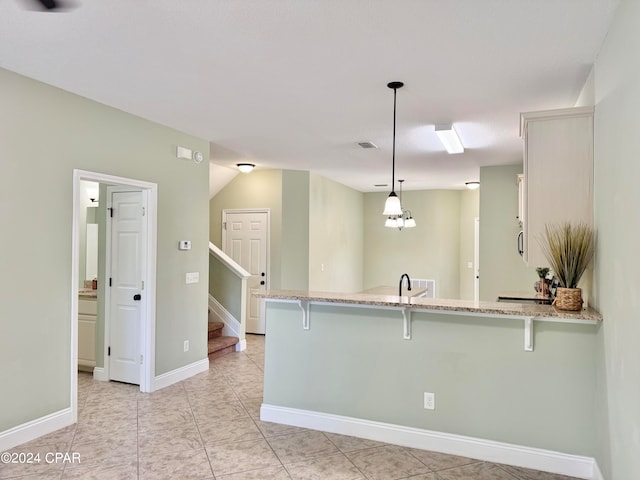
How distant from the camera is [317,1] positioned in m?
2.14

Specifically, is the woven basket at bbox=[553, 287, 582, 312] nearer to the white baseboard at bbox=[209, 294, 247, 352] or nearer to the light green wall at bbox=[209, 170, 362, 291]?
the white baseboard at bbox=[209, 294, 247, 352]

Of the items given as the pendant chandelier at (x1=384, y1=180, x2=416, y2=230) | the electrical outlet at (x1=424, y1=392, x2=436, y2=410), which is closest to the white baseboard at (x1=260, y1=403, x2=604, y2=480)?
the electrical outlet at (x1=424, y1=392, x2=436, y2=410)

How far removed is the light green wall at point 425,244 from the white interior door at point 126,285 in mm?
6011

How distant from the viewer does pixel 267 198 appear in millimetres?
6996

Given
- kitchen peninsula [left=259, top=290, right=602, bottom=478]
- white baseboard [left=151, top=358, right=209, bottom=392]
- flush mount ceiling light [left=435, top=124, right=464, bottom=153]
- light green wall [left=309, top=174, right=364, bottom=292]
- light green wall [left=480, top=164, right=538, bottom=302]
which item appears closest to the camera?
kitchen peninsula [left=259, top=290, right=602, bottom=478]

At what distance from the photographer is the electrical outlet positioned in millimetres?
→ 3086

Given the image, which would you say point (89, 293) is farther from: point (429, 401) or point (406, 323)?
point (429, 401)

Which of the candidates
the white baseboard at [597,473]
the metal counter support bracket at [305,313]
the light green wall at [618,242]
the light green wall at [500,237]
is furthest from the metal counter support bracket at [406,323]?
the light green wall at [500,237]

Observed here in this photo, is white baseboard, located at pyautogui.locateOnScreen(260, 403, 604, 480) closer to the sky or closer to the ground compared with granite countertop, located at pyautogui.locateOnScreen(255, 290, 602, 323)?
closer to the ground

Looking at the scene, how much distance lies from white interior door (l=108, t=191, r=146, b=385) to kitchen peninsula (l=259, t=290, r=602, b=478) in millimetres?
1603

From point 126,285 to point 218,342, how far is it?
1771 millimetres

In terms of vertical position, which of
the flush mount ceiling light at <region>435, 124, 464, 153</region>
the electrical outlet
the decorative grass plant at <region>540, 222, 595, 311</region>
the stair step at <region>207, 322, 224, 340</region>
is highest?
the flush mount ceiling light at <region>435, 124, 464, 153</region>

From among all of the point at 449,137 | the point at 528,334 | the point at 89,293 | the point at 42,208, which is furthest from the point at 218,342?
the point at 528,334

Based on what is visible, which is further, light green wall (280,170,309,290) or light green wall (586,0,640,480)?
light green wall (280,170,309,290)
